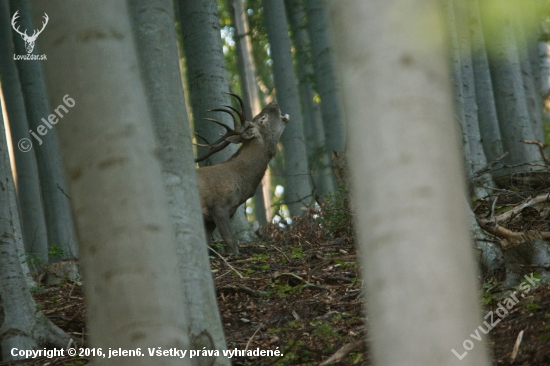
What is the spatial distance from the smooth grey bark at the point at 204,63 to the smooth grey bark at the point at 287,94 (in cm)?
611

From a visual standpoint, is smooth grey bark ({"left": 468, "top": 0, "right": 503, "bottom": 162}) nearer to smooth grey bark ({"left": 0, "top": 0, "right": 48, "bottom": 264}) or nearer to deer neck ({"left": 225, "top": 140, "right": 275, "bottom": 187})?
deer neck ({"left": 225, "top": 140, "right": 275, "bottom": 187})

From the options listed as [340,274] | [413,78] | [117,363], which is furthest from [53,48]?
[340,274]

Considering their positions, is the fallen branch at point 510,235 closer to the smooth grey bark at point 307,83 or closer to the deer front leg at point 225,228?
the deer front leg at point 225,228

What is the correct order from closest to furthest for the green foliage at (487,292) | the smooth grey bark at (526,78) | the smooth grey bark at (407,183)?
the smooth grey bark at (407,183) < the green foliage at (487,292) < the smooth grey bark at (526,78)

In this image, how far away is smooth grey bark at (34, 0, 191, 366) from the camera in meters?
2.04

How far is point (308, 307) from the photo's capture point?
5.34 metres

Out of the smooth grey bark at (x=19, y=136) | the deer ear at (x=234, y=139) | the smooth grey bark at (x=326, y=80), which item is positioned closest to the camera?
the deer ear at (x=234, y=139)

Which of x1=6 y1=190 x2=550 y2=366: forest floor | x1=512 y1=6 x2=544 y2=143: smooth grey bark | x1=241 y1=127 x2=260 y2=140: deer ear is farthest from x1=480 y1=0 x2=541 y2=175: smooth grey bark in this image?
x1=241 y1=127 x2=260 y2=140: deer ear

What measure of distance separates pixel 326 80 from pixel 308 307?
10.2 metres

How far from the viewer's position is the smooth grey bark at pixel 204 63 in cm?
949

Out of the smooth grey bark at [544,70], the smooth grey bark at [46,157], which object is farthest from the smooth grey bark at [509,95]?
the smooth grey bark at [46,157]

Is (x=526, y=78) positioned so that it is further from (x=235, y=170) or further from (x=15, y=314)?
(x=15, y=314)

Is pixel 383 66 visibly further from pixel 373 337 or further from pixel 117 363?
pixel 117 363

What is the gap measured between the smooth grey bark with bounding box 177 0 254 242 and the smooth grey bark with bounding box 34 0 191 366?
24.2 ft
